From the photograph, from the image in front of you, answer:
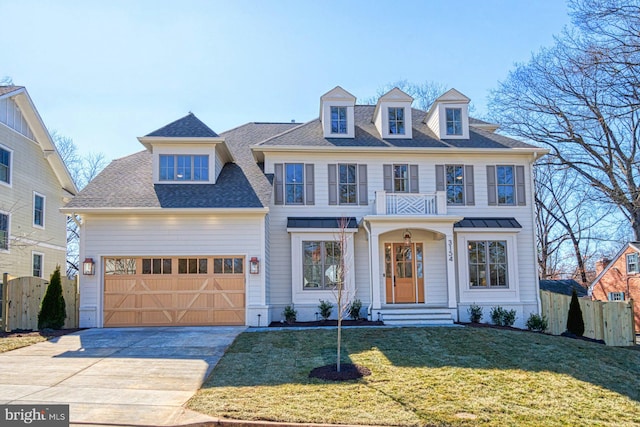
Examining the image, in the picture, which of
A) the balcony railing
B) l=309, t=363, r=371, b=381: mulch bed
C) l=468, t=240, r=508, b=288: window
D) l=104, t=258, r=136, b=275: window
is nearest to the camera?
l=309, t=363, r=371, b=381: mulch bed

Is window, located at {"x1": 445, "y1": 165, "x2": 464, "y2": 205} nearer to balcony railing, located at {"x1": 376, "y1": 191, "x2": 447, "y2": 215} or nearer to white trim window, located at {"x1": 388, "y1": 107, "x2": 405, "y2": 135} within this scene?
balcony railing, located at {"x1": 376, "y1": 191, "x2": 447, "y2": 215}

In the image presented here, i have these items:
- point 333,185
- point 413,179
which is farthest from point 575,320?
point 333,185

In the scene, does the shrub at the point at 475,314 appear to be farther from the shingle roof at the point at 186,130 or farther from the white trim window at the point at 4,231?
the white trim window at the point at 4,231

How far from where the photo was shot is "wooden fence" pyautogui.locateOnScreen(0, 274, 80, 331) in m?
14.3

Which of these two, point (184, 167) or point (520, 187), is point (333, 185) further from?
point (520, 187)

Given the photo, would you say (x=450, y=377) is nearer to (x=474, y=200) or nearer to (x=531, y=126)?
(x=474, y=200)

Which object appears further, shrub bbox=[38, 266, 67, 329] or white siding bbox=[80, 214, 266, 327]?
white siding bbox=[80, 214, 266, 327]

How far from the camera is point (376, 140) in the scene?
18.2 meters

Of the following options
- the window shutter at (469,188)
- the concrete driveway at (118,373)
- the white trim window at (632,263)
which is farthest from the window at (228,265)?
the white trim window at (632,263)

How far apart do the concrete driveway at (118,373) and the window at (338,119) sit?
7.92 m

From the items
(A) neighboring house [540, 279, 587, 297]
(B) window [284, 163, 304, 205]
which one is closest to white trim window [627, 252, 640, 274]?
Result: (A) neighboring house [540, 279, 587, 297]

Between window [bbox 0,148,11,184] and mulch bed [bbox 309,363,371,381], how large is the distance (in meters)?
14.2

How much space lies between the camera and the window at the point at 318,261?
1680 cm

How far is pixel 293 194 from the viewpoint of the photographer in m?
17.5
